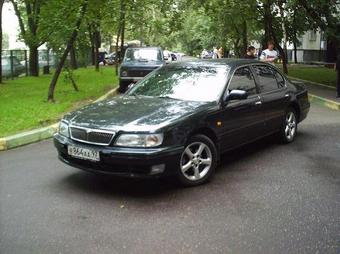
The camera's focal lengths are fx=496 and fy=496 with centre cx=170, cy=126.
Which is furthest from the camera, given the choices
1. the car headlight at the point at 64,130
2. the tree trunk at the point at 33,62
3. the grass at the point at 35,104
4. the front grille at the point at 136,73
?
the tree trunk at the point at 33,62

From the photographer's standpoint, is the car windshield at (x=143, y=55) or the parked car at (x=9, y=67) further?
the parked car at (x=9, y=67)

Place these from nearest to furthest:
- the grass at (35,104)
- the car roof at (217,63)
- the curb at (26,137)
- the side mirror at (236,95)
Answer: the side mirror at (236,95) < the car roof at (217,63) < the curb at (26,137) < the grass at (35,104)

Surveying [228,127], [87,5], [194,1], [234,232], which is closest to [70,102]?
[87,5]

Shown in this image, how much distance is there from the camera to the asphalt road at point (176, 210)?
167 inches

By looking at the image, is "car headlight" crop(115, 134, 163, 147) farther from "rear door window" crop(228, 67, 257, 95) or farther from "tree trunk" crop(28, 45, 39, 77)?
"tree trunk" crop(28, 45, 39, 77)

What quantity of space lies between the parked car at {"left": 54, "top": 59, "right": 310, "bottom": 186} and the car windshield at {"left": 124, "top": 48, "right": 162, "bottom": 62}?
1204 cm

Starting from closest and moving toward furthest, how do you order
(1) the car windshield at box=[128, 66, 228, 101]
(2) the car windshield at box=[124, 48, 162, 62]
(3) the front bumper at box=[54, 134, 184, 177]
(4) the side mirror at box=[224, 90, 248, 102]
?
(3) the front bumper at box=[54, 134, 184, 177], (4) the side mirror at box=[224, 90, 248, 102], (1) the car windshield at box=[128, 66, 228, 101], (2) the car windshield at box=[124, 48, 162, 62]

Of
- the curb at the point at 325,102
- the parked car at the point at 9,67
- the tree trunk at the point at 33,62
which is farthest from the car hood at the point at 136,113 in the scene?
the tree trunk at the point at 33,62

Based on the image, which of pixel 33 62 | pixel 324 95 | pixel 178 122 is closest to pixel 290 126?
pixel 178 122

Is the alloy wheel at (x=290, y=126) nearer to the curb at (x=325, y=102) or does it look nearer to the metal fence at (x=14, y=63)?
the curb at (x=325, y=102)

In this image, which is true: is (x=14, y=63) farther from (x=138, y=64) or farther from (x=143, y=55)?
(x=138, y=64)

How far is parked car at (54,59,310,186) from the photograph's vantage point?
5.36m

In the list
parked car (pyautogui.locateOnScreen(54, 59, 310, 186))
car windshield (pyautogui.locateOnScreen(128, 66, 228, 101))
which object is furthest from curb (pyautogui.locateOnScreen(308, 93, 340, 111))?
car windshield (pyautogui.locateOnScreen(128, 66, 228, 101))

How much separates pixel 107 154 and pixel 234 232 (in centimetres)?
166
